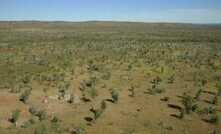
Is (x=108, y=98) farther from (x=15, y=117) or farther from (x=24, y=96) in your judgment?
(x=15, y=117)

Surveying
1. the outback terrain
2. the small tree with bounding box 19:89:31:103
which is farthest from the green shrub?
the small tree with bounding box 19:89:31:103

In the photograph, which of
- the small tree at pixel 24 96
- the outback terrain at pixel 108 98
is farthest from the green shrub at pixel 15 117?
the small tree at pixel 24 96

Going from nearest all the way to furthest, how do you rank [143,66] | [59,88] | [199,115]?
1. [199,115]
2. [59,88]
3. [143,66]

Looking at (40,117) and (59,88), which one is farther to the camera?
(59,88)

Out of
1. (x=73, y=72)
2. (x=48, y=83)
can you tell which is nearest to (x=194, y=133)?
(x=48, y=83)

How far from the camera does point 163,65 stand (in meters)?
31.1

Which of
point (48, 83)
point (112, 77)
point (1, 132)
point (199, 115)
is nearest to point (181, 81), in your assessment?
point (112, 77)

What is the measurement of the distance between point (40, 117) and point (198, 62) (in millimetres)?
21717

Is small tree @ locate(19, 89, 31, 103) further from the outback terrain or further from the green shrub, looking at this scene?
the green shrub

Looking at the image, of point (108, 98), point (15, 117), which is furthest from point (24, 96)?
point (108, 98)

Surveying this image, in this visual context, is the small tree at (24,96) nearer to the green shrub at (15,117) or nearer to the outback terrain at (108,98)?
the outback terrain at (108,98)

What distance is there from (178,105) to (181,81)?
21.4 ft

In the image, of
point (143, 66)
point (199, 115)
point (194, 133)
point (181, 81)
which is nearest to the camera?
point (194, 133)

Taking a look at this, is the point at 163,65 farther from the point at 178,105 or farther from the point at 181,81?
the point at 178,105
